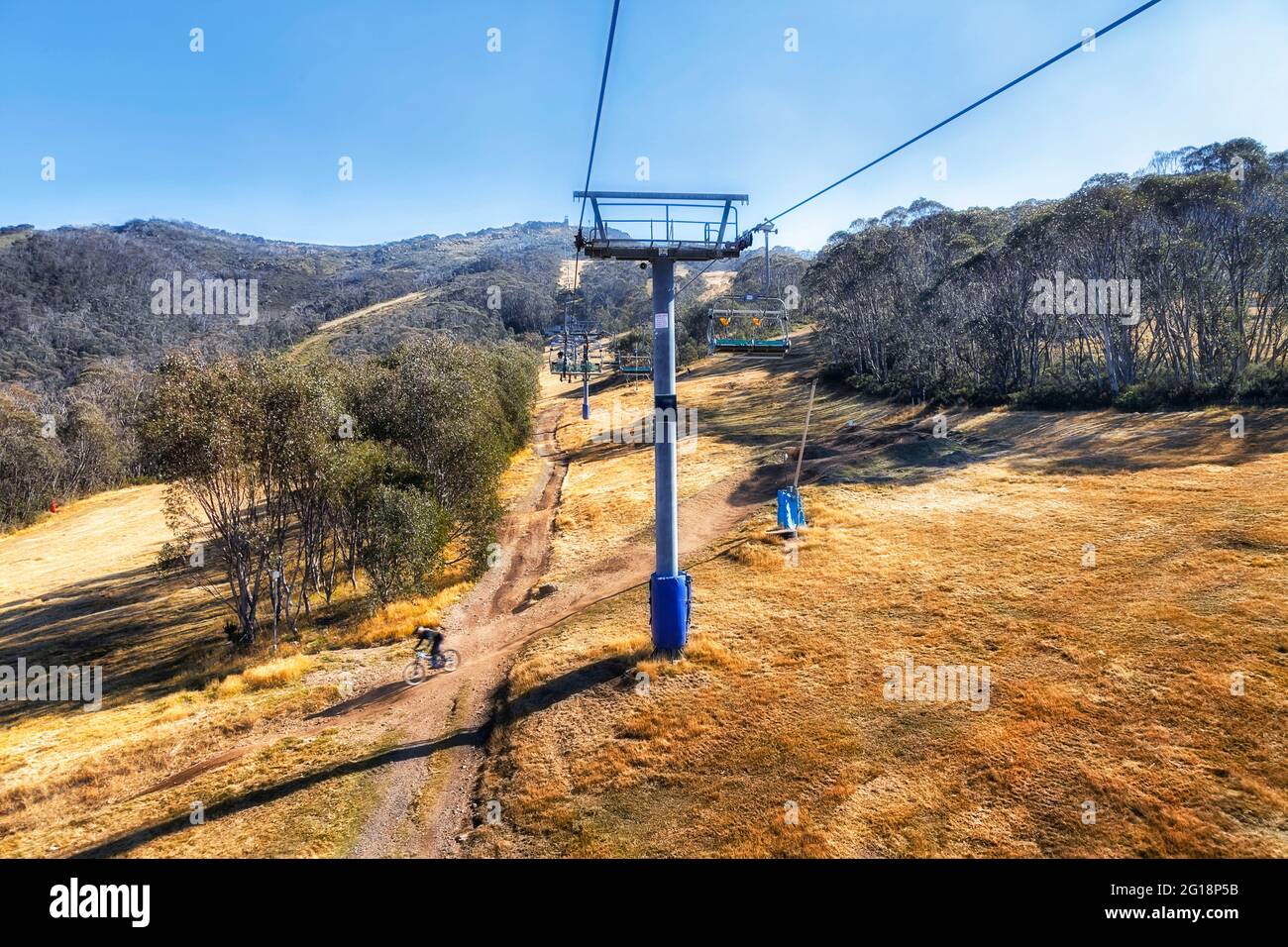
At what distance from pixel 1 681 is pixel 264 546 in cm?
1315

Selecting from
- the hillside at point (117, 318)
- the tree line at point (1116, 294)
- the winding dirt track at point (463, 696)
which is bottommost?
the winding dirt track at point (463, 696)

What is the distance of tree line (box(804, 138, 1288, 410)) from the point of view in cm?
3978

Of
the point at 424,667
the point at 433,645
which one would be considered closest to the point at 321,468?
the point at 433,645

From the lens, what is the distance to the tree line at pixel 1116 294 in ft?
131

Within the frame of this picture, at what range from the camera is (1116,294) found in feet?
146

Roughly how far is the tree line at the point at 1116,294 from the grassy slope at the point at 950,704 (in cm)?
1833

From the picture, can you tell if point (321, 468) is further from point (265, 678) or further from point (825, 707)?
point (825, 707)

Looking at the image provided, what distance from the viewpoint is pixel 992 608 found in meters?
18.9

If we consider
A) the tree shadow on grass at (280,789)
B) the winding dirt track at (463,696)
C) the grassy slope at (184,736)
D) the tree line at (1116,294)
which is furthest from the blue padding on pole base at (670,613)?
the tree line at (1116,294)

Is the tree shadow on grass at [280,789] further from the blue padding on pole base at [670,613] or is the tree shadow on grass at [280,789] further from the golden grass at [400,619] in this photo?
the golden grass at [400,619]

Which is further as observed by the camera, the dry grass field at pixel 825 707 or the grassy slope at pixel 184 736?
the grassy slope at pixel 184 736

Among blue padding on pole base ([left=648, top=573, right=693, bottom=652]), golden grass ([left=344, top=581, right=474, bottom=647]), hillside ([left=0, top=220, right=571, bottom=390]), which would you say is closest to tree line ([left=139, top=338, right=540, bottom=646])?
golden grass ([left=344, top=581, right=474, bottom=647])
